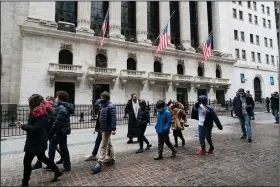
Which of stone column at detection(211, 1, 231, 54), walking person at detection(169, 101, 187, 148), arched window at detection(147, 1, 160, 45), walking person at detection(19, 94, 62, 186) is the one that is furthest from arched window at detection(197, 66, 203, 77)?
walking person at detection(19, 94, 62, 186)

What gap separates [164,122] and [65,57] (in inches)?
815

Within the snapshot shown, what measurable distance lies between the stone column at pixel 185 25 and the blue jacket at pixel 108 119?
96.5 feet

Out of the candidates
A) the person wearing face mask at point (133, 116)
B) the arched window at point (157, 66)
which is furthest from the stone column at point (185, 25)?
the person wearing face mask at point (133, 116)

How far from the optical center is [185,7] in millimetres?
32094

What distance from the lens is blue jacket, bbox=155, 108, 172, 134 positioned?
5.44 m

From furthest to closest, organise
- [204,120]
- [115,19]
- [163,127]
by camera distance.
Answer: [115,19], [204,120], [163,127]

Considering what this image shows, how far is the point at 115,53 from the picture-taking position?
2525 cm

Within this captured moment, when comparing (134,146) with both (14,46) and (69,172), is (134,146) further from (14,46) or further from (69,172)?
(14,46)

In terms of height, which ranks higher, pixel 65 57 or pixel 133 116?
pixel 65 57

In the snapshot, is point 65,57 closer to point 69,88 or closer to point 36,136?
point 69,88

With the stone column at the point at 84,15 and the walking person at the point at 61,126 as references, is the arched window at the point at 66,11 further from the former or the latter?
the walking person at the point at 61,126

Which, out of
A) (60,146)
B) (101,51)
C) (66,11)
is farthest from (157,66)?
(60,146)

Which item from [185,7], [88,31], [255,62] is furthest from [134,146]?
[255,62]

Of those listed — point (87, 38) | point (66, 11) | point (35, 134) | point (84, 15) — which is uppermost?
point (66, 11)
